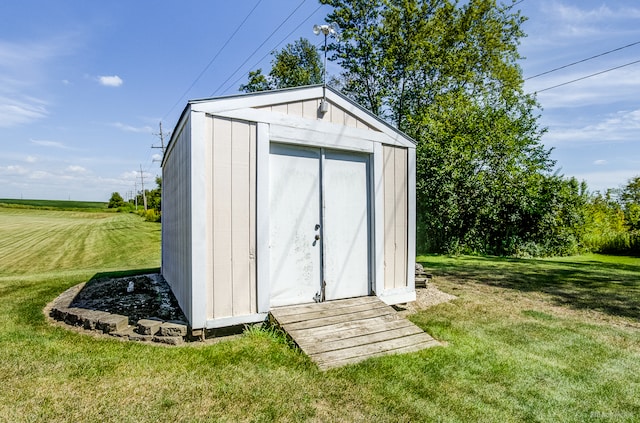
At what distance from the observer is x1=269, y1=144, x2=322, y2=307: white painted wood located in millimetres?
4238

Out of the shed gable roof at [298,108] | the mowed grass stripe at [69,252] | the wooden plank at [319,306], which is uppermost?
the shed gable roof at [298,108]

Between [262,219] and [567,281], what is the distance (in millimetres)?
7497

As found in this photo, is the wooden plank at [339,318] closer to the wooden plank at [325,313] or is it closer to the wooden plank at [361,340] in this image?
the wooden plank at [325,313]

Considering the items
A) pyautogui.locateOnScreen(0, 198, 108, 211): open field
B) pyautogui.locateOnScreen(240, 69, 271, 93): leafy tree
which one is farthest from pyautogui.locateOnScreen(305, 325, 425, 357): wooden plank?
pyautogui.locateOnScreen(0, 198, 108, 211): open field

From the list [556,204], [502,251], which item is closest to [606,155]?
[556,204]

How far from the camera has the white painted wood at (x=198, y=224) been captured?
11.9 ft

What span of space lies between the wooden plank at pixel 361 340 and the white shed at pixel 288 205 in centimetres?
87

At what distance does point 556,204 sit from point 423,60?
8570 mm

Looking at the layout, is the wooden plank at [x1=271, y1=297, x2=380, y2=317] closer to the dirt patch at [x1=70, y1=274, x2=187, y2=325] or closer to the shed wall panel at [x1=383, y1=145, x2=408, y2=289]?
the shed wall panel at [x1=383, y1=145, x2=408, y2=289]

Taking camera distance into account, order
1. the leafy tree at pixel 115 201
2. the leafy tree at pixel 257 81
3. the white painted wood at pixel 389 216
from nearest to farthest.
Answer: the white painted wood at pixel 389 216 → the leafy tree at pixel 257 81 → the leafy tree at pixel 115 201

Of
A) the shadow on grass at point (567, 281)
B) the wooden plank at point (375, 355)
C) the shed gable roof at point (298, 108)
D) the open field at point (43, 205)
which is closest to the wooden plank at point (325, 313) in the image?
the wooden plank at point (375, 355)

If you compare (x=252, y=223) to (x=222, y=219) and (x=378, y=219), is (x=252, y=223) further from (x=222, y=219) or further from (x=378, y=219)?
(x=378, y=219)

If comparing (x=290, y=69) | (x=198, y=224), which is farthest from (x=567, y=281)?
(x=290, y=69)

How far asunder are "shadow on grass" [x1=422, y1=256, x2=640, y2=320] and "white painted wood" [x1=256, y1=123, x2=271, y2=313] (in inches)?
201
